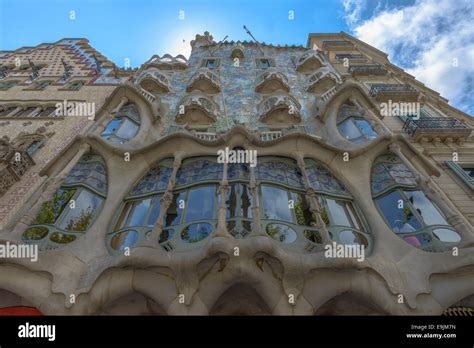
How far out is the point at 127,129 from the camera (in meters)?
11.7

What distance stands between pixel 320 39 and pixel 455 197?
66.3ft

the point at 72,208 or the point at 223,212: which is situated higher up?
the point at 72,208

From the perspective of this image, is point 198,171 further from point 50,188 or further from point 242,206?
point 50,188

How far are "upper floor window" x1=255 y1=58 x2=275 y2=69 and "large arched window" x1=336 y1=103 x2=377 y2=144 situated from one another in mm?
9109

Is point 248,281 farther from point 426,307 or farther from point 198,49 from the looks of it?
point 198,49

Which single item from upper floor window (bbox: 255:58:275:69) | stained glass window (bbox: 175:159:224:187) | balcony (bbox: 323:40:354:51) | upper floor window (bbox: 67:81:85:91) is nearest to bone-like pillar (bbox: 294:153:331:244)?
stained glass window (bbox: 175:159:224:187)

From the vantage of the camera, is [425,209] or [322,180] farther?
[322,180]

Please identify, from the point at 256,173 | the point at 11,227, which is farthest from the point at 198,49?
the point at 11,227

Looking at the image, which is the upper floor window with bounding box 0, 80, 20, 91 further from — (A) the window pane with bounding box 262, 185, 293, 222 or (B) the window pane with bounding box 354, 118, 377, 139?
(B) the window pane with bounding box 354, 118, 377, 139

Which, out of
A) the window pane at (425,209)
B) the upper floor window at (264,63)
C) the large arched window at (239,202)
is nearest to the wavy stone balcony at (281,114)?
the large arched window at (239,202)

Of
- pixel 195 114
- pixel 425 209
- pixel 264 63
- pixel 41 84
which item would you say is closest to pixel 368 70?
pixel 264 63

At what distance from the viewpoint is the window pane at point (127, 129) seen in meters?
11.3

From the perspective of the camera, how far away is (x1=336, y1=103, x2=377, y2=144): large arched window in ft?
35.7

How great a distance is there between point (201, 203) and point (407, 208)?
21.0ft
